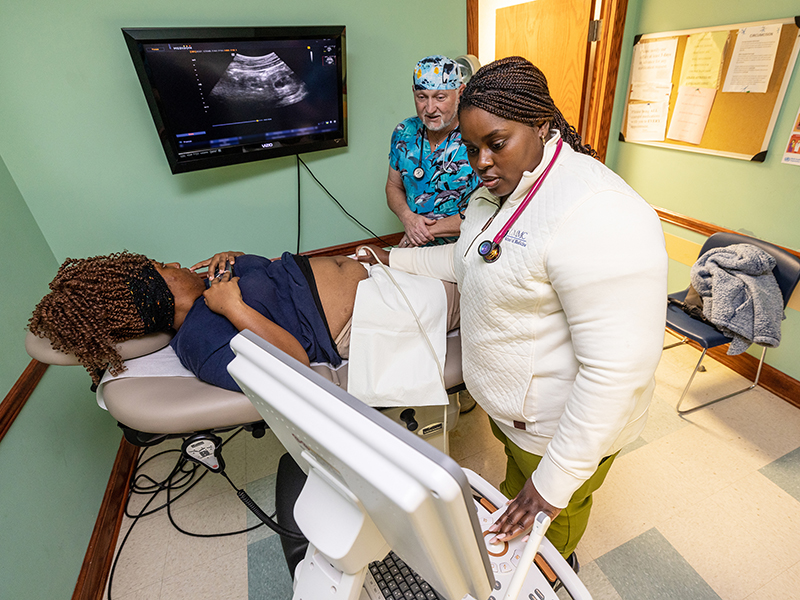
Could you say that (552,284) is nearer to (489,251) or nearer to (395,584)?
(489,251)

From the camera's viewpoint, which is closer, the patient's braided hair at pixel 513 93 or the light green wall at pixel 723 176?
the patient's braided hair at pixel 513 93

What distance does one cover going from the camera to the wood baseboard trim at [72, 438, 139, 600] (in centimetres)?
141

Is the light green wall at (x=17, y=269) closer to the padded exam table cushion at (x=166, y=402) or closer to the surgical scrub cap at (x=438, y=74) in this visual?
the padded exam table cushion at (x=166, y=402)

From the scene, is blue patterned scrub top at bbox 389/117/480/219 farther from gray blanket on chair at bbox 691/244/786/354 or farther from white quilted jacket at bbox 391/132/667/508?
gray blanket on chair at bbox 691/244/786/354

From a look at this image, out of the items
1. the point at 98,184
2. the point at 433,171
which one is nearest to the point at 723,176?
the point at 433,171

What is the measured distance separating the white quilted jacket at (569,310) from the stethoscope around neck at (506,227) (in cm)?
1

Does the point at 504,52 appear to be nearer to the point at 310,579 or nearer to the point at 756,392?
the point at 756,392

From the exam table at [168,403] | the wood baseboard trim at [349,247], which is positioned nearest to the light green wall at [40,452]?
the exam table at [168,403]

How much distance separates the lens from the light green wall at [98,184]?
4.46 feet

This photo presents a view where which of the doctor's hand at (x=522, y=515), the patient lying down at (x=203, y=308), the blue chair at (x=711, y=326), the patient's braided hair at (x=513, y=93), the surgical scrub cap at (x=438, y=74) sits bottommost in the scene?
the blue chair at (x=711, y=326)

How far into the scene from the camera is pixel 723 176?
2121 millimetres

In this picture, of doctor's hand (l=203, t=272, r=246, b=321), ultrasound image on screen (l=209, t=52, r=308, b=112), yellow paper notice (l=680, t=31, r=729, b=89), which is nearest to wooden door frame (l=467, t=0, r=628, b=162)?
yellow paper notice (l=680, t=31, r=729, b=89)

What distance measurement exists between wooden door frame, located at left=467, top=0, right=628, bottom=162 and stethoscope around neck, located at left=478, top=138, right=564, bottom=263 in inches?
68.4

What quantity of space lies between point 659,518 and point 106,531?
2.03 m
